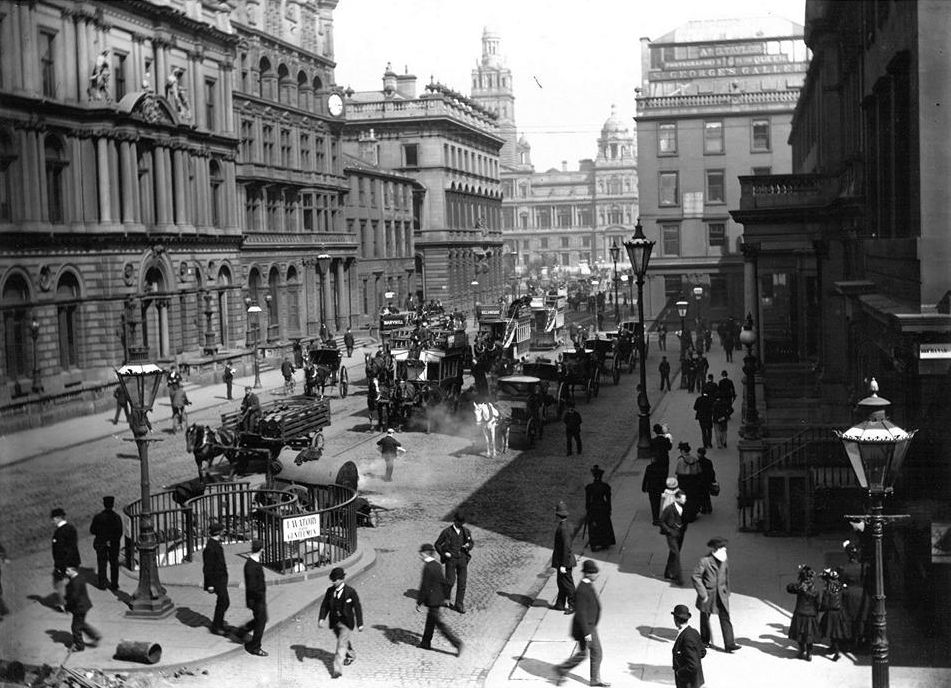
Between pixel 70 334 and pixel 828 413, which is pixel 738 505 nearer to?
pixel 828 413

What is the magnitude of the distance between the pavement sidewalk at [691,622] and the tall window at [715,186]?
3613cm

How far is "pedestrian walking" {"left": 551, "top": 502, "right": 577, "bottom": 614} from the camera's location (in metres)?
18.1

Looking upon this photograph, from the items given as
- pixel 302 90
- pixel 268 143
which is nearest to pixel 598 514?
pixel 268 143

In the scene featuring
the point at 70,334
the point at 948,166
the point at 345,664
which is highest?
the point at 948,166

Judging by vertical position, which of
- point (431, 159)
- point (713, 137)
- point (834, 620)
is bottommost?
point (834, 620)

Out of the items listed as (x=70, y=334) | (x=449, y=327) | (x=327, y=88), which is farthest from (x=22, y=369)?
(x=327, y=88)

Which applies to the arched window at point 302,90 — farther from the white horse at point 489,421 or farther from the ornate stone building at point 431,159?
the white horse at point 489,421

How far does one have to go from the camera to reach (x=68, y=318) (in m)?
45.2

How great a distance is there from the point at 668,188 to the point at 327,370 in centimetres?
2300

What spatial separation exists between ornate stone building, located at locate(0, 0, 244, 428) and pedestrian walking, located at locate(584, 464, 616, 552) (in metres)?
20.6

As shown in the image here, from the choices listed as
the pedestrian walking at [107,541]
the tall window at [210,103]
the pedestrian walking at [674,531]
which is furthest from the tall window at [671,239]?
the pedestrian walking at [107,541]

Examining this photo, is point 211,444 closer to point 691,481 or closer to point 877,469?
point 691,481

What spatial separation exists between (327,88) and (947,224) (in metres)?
63.0

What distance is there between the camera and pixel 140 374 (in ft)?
60.5
